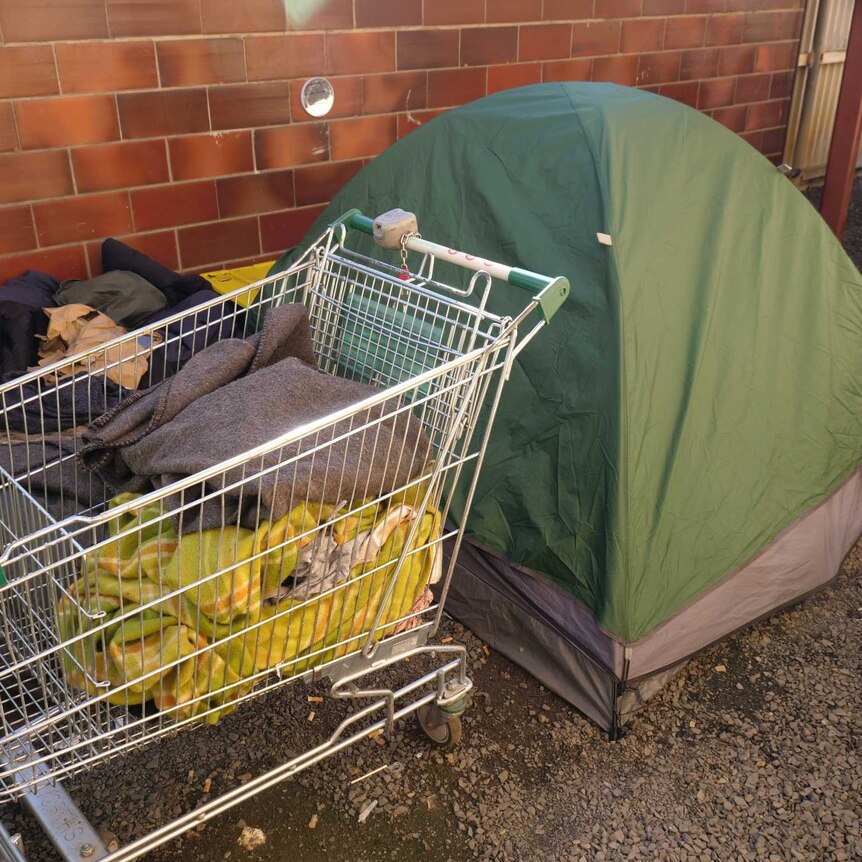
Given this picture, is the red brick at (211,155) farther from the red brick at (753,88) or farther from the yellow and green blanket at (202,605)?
the red brick at (753,88)

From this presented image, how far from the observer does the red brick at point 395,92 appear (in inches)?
167

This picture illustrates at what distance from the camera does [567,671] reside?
257 cm

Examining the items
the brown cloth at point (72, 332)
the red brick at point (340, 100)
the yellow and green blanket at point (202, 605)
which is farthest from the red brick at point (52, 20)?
the yellow and green blanket at point (202, 605)

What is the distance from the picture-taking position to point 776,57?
20.6ft

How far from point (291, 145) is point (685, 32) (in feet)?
9.39

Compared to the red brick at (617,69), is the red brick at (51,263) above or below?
below

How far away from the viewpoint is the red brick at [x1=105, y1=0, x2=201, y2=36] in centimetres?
339

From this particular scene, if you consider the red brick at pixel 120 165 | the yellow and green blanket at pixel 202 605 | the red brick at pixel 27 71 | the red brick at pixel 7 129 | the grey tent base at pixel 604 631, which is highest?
the red brick at pixel 27 71

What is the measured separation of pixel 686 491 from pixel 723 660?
1.98ft

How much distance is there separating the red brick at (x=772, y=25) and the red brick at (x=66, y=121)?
14.2ft

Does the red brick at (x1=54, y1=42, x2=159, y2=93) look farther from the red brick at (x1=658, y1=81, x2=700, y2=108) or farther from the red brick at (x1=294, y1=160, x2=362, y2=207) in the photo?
the red brick at (x1=658, y1=81, x2=700, y2=108)

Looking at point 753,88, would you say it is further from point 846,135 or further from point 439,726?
point 439,726

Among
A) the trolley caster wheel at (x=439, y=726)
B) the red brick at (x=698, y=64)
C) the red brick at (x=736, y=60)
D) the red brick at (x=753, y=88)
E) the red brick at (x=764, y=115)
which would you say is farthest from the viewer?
the red brick at (x=764, y=115)

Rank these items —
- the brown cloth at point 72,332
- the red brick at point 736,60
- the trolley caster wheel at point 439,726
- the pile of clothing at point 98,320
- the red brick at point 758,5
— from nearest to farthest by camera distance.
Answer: the trolley caster wheel at point 439,726 < the pile of clothing at point 98,320 < the brown cloth at point 72,332 < the red brick at point 758,5 < the red brick at point 736,60
